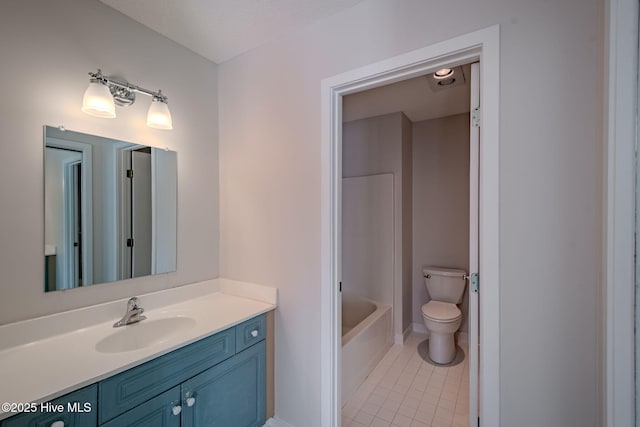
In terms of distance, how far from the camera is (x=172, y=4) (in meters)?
1.45

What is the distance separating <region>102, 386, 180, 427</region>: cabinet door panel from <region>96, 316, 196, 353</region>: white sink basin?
33 cm

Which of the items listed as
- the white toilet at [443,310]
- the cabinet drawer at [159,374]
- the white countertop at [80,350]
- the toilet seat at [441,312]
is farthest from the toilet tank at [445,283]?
the cabinet drawer at [159,374]

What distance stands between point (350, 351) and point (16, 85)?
2390 mm

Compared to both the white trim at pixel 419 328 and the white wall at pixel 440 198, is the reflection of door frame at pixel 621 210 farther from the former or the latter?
the white trim at pixel 419 328

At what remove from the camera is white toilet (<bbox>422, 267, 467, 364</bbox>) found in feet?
7.97

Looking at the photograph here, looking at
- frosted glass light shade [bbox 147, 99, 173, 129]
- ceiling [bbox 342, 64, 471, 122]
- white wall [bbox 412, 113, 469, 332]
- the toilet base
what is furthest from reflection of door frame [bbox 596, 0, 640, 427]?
white wall [bbox 412, 113, 469, 332]

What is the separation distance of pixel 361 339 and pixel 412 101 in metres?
2.22

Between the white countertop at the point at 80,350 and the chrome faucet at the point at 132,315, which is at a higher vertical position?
the chrome faucet at the point at 132,315

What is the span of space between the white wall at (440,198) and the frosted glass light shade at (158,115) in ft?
8.57

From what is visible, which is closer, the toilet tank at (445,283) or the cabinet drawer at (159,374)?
the cabinet drawer at (159,374)

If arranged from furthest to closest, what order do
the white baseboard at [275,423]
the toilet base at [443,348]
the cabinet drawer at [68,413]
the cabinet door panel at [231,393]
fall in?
the toilet base at [443,348], the white baseboard at [275,423], the cabinet door panel at [231,393], the cabinet drawer at [68,413]

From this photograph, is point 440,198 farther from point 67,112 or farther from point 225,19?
point 67,112

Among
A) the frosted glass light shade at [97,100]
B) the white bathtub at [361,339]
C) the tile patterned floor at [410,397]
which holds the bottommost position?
the tile patterned floor at [410,397]

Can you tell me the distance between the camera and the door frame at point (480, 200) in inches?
42.9
